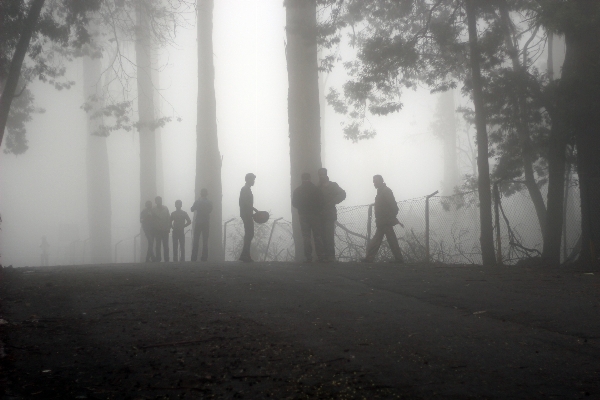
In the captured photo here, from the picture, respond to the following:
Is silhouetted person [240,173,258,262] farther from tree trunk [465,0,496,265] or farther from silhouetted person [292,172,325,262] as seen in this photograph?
tree trunk [465,0,496,265]

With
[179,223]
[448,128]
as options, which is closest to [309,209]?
[179,223]

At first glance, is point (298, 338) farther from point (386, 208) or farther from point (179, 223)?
point (179, 223)

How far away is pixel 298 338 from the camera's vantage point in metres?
5.02

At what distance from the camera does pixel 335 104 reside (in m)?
16.5

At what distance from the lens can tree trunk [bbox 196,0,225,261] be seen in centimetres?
2105

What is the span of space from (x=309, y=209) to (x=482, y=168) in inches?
134

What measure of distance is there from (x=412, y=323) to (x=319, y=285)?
7.90 feet

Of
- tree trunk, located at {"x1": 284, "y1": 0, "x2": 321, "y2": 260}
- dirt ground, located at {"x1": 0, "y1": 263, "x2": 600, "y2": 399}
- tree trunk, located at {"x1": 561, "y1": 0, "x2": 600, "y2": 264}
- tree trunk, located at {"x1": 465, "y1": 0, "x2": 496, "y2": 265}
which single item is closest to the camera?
dirt ground, located at {"x1": 0, "y1": 263, "x2": 600, "y2": 399}

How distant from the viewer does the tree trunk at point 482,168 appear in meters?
11.2

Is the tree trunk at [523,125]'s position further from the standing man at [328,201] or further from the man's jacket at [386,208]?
the standing man at [328,201]

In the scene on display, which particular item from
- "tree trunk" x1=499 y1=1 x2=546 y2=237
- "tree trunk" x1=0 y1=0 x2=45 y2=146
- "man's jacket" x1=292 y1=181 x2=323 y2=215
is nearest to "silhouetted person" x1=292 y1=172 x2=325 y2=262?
"man's jacket" x1=292 y1=181 x2=323 y2=215

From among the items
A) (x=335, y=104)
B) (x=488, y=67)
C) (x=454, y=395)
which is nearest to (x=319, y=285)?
(x=454, y=395)

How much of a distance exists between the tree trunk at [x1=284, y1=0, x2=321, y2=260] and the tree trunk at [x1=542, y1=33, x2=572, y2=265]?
18.1ft

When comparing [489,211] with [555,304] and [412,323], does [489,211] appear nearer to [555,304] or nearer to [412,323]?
[555,304]
